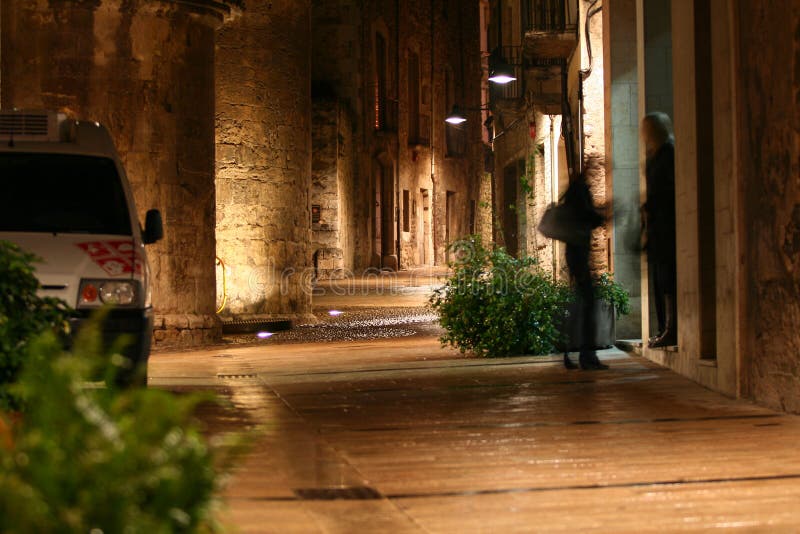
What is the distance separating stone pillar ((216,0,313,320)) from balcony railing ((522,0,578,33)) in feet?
13.6

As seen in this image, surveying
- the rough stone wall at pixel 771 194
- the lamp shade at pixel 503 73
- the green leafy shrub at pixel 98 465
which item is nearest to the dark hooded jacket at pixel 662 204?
the rough stone wall at pixel 771 194

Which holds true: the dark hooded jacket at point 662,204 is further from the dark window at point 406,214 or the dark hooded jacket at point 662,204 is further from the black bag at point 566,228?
the dark window at point 406,214

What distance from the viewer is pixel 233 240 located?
67.6ft

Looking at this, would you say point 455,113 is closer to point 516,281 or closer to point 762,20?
point 516,281

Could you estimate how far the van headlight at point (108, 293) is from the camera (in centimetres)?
845

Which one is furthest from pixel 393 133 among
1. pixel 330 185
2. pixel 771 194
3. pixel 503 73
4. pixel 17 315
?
pixel 17 315

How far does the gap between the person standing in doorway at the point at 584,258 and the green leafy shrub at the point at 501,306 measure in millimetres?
856

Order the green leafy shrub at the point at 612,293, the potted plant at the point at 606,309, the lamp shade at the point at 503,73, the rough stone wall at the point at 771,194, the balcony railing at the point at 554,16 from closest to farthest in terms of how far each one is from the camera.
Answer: the rough stone wall at the point at 771,194
the potted plant at the point at 606,309
the green leafy shrub at the point at 612,293
the balcony railing at the point at 554,16
the lamp shade at the point at 503,73

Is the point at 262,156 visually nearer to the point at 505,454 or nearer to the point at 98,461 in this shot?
the point at 505,454

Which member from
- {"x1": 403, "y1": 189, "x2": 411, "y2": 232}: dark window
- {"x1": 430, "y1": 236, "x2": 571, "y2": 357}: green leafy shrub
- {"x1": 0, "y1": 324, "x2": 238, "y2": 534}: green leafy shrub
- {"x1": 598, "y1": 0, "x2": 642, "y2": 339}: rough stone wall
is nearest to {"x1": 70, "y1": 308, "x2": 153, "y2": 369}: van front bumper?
{"x1": 430, "y1": 236, "x2": 571, "y2": 357}: green leafy shrub

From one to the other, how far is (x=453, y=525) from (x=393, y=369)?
666 centimetres

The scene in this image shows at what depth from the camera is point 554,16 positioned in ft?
60.1

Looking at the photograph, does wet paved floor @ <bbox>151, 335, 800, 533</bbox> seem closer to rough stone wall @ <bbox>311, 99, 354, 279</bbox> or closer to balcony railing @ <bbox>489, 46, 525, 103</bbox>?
balcony railing @ <bbox>489, 46, 525, 103</bbox>

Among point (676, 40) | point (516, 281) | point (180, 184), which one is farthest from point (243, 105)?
point (676, 40)
